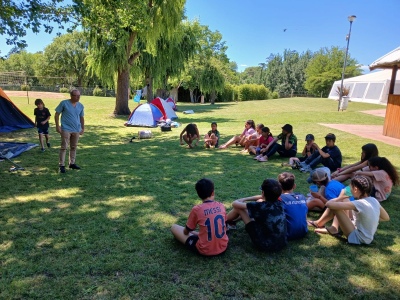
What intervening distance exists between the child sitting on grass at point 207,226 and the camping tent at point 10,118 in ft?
34.2

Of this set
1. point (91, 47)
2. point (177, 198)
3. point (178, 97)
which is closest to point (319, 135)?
point (177, 198)

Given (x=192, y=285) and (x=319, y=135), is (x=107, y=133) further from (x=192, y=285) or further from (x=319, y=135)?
(x=192, y=285)

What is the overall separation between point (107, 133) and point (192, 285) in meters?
10.1

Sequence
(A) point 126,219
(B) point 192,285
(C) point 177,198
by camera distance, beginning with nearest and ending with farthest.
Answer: (B) point 192,285 → (A) point 126,219 → (C) point 177,198

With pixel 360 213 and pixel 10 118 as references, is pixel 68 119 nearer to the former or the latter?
pixel 360 213

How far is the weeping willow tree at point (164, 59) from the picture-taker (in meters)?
18.7

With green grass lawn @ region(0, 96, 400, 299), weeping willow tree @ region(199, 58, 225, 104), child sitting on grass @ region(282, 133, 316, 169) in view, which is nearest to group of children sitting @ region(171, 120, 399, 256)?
green grass lawn @ region(0, 96, 400, 299)

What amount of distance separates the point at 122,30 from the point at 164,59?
6606 mm

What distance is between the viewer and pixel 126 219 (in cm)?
397

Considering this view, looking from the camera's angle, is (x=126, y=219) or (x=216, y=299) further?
(x=126, y=219)

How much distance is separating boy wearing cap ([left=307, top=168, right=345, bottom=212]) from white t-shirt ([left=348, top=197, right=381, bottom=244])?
0.66m

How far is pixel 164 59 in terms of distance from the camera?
62.8 feet

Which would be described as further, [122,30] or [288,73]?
[288,73]

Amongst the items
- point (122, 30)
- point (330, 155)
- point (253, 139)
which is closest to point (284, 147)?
point (253, 139)
